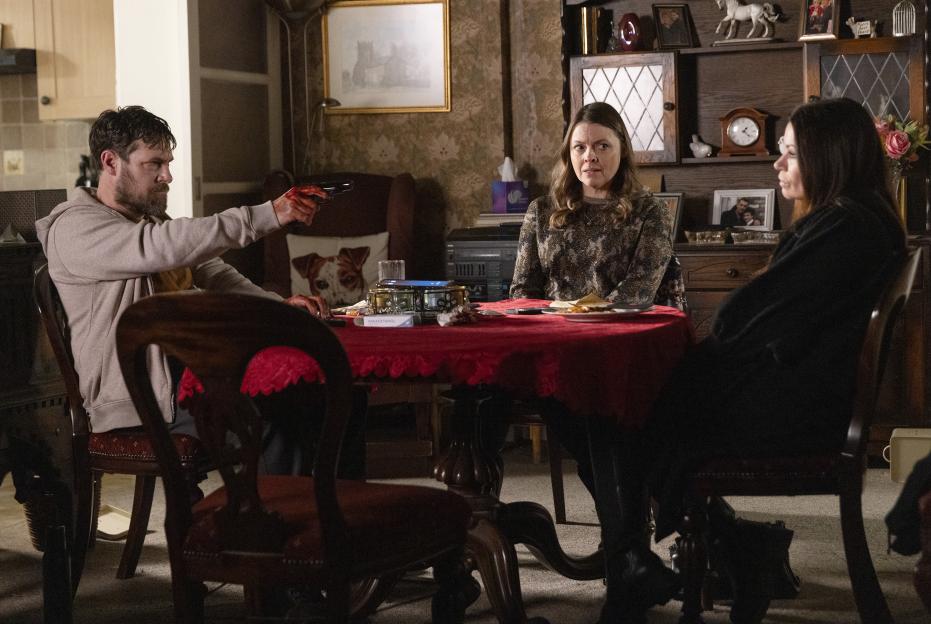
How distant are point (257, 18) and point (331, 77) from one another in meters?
0.42

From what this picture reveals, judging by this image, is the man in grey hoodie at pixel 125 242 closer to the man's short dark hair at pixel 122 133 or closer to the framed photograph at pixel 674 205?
the man's short dark hair at pixel 122 133

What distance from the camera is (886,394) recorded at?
448 cm

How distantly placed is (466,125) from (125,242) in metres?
2.87

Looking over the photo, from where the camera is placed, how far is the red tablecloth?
2252 millimetres

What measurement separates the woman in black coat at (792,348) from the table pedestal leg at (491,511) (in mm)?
242

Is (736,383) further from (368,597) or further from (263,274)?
(263,274)

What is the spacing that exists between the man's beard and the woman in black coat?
1.29m

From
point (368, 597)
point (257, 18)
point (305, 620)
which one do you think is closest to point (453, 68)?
point (257, 18)

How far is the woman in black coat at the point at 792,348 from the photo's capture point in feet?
7.77

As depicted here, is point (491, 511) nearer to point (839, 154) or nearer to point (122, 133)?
point (839, 154)

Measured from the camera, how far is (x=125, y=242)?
2668 millimetres

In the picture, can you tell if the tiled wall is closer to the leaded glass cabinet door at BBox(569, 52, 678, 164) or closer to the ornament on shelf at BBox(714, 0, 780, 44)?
the leaded glass cabinet door at BBox(569, 52, 678, 164)

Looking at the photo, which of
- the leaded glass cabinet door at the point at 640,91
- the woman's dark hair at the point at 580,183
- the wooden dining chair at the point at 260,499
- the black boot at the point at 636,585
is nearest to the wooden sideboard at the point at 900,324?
the leaded glass cabinet door at the point at 640,91

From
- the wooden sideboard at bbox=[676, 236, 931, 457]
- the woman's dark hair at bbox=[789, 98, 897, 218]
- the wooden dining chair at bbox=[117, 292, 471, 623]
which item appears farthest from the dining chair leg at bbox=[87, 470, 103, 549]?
the wooden sideboard at bbox=[676, 236, 931, 457]
